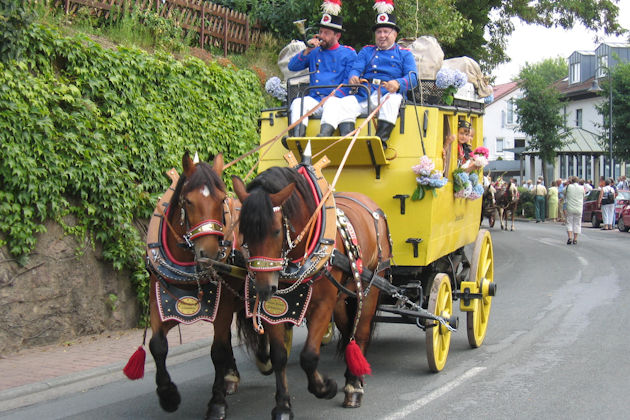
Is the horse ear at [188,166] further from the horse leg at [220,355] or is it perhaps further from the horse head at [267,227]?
the horse leg at [220,355]

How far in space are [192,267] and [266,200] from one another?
3.06 ft

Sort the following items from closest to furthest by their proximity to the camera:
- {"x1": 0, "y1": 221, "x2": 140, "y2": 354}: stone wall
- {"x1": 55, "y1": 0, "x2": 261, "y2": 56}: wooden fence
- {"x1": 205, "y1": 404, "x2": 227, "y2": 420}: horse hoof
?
{"x1": 205, "y1": 404, "x2": 227, "y2": 420}: horse hoof, {"x1": 0, "y1": 221, "x2": 140, "y2": 354}: stone wall, {"x1": 55, "y1": 0, "x2": 261, "y2": 56}: wooden fence

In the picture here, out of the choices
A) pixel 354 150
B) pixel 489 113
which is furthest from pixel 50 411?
pixel 489 113

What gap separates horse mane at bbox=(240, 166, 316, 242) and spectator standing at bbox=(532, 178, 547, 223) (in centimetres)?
2993

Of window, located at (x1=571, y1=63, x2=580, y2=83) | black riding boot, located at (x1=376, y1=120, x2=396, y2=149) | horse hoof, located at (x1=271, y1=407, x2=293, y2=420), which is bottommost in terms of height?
horse hoof, located at (x1=271, y1=407, x2=293, y2=420)

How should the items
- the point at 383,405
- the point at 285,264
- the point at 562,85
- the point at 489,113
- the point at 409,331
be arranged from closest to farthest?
the point at 285,264
the point at 383,405
the point at 409,331
the point at 562,85
the point at 489,113

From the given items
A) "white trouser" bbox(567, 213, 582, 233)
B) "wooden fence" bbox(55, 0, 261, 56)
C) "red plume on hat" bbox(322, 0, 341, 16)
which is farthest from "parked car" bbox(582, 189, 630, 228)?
"red plume on hat" bbox(322, 0, 341, 16)

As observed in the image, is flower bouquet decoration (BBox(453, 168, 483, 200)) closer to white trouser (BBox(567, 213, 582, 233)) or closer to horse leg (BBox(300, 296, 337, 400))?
horse leg (BBox(300, 296, 337, 400))

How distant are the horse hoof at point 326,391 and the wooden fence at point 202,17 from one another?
26.2ft

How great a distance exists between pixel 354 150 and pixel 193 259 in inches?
91.8

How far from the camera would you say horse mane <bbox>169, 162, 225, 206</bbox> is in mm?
5133

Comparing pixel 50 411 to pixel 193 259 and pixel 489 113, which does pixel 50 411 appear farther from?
pixel 489 113

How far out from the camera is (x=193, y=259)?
5.38 meters

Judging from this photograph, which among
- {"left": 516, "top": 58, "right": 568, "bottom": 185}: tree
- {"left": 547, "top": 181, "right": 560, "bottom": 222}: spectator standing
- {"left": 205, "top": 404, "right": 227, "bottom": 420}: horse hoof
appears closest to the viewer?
{"left": 205, "top": 404, "right": 227, "bottom": 420}: horse hoof
